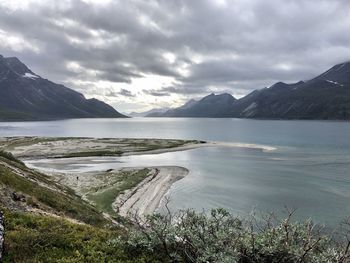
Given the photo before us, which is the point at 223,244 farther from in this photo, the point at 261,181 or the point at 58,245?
the point at 261,181

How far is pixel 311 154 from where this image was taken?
352 feet

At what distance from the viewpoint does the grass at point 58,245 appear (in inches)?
520

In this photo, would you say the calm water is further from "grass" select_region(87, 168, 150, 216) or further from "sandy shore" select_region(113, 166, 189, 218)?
"grass" select_region(87, 168, 150, 216)

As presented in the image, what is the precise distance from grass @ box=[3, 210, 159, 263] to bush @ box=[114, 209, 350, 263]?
31.6 inches

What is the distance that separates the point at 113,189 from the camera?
56.9m

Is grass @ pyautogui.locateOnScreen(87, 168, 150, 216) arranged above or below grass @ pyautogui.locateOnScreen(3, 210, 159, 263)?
below

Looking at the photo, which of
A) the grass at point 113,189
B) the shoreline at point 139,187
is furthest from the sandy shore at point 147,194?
the grass at point 113,189

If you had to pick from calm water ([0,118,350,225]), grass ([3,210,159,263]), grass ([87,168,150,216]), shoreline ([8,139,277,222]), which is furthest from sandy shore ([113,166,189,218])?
grass ([3,210,159,263])

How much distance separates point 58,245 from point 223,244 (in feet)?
24.7

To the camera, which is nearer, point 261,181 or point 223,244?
point 223,244

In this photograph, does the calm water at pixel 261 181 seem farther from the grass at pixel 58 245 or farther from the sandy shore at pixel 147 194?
the grass at pixel 58 245

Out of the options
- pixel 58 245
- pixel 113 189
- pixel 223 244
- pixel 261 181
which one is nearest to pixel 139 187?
pixel 113 189

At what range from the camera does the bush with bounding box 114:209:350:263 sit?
12.6 m

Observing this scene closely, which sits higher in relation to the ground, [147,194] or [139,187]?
[139,187]
